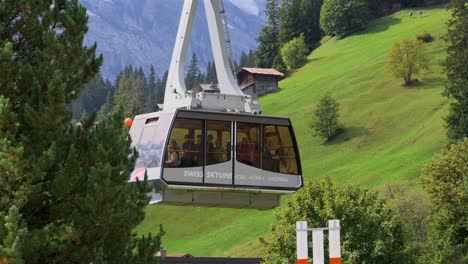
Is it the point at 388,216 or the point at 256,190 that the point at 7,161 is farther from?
the point at 388,216

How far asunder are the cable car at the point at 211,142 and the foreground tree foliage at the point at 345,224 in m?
17.5

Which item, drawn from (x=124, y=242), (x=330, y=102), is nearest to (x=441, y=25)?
(x=330, y=102)

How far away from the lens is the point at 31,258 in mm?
15945

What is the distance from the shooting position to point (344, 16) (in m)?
170

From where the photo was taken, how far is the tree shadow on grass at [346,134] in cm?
11106

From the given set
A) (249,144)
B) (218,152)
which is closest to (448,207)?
(249,144)

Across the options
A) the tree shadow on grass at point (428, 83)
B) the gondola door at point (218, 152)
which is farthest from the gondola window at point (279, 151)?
the tree shadow on grass at point (428, 83)

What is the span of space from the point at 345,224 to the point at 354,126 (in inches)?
2741

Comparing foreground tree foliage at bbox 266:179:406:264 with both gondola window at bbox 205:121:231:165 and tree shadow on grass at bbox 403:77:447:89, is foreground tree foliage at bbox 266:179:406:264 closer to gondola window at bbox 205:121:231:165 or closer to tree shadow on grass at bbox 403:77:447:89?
gondola window at bbox 205:121:231:165

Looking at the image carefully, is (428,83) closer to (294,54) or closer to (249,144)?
(294,54)

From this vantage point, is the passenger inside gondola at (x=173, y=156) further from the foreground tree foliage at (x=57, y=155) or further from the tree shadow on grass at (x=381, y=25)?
the tree shadow on grass at (x=381, y=25)

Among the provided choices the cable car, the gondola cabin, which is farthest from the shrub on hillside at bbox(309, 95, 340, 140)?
the cable car

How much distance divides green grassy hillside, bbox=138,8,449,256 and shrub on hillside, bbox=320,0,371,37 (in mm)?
3620

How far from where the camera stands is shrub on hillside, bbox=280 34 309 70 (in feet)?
543
